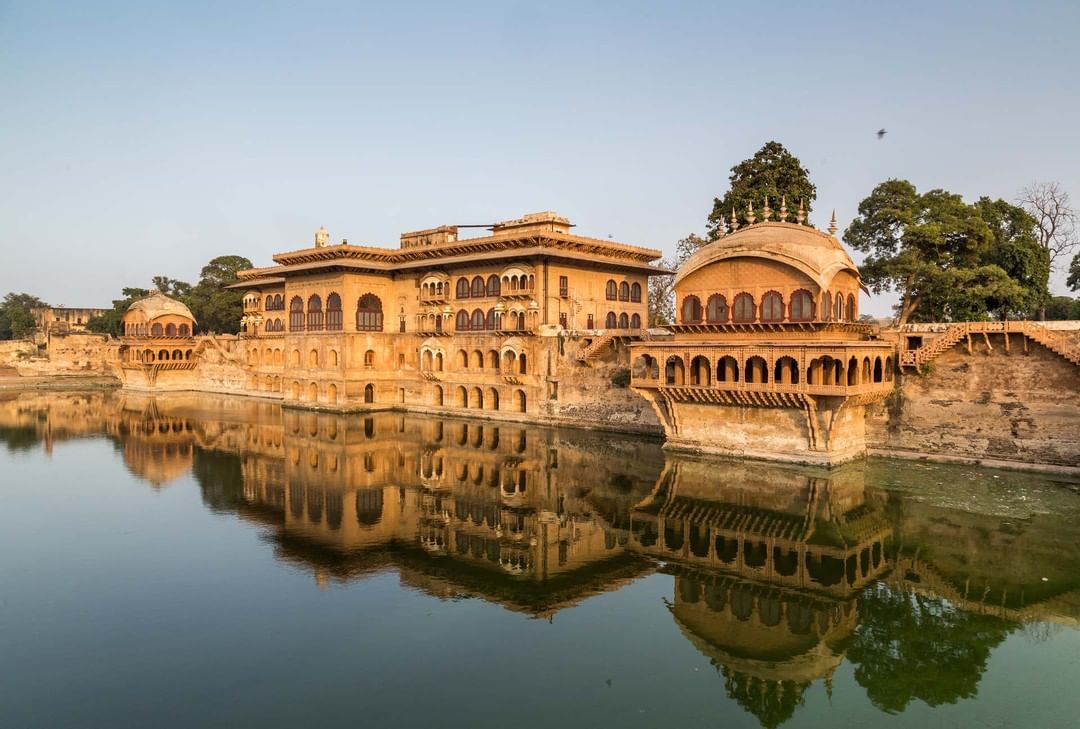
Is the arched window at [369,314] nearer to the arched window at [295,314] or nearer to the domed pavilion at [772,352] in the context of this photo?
the arched window at [295,314]

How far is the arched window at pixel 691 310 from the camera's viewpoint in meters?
29.4

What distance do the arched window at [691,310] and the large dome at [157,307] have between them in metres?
51.2

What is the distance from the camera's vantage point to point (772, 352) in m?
26.6

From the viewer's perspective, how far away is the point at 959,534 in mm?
18672

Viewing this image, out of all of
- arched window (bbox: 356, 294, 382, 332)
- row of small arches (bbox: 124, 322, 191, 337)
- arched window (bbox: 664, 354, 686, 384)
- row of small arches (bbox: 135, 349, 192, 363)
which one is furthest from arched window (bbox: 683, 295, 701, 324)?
row of small arches (bbox: 124, 322, 191, 337)

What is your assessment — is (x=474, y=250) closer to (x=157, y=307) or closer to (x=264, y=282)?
(x=264, y=282)

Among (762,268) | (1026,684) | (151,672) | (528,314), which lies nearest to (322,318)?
(528,314)

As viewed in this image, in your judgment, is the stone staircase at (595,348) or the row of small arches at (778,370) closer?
the row of small arches at (778,370)

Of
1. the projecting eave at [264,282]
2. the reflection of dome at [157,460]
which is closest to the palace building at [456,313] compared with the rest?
the projecting eave at [264,282]

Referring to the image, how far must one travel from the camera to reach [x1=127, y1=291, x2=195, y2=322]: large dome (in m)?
62.9

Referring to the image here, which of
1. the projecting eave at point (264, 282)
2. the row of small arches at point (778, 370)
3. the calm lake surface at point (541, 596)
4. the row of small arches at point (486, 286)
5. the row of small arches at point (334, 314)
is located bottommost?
the calm lake surface at point (541, 596)

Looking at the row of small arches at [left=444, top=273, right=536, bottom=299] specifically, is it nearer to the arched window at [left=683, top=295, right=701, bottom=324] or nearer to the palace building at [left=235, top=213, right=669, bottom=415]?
the palace building at [left=235, top=213, right=669, bottom=415]

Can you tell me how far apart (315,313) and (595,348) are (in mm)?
20548

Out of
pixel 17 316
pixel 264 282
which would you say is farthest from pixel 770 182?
pixel 17 316
